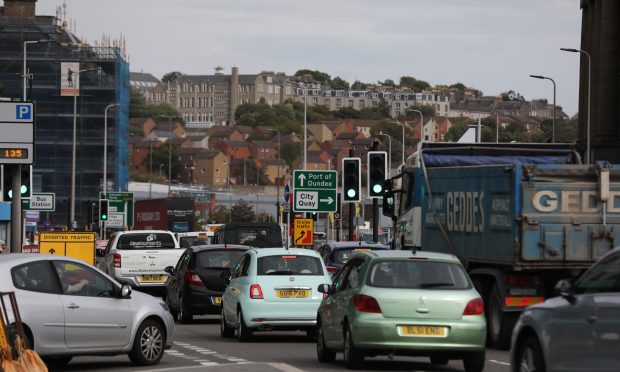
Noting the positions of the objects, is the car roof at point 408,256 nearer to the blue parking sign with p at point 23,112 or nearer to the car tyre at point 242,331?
the car tyre at point 242,331

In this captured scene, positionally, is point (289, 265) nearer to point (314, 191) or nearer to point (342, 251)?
point (342, 251)

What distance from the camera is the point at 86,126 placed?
115562 mm

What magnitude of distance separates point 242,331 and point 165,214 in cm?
8471

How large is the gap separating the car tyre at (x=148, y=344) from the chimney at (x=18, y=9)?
102m

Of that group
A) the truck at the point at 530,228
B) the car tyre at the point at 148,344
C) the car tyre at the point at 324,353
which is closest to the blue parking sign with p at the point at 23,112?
the truck at the point at 530,228

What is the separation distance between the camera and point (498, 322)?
23.5m

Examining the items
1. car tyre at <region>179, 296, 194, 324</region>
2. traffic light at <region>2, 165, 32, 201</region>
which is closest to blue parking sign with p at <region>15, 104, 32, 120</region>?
traffic light at <region>2, 165, 32, 201</region>

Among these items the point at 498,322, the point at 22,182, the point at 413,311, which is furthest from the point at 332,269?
the point at 413,311

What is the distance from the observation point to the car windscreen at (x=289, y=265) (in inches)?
982

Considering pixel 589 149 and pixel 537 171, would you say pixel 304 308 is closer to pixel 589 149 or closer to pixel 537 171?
pixel 537 171

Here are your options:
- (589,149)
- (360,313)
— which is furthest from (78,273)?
(589,149)

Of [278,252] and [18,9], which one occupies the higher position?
[18,9]

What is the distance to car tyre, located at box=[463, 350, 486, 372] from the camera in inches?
727

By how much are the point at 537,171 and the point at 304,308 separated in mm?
4351
